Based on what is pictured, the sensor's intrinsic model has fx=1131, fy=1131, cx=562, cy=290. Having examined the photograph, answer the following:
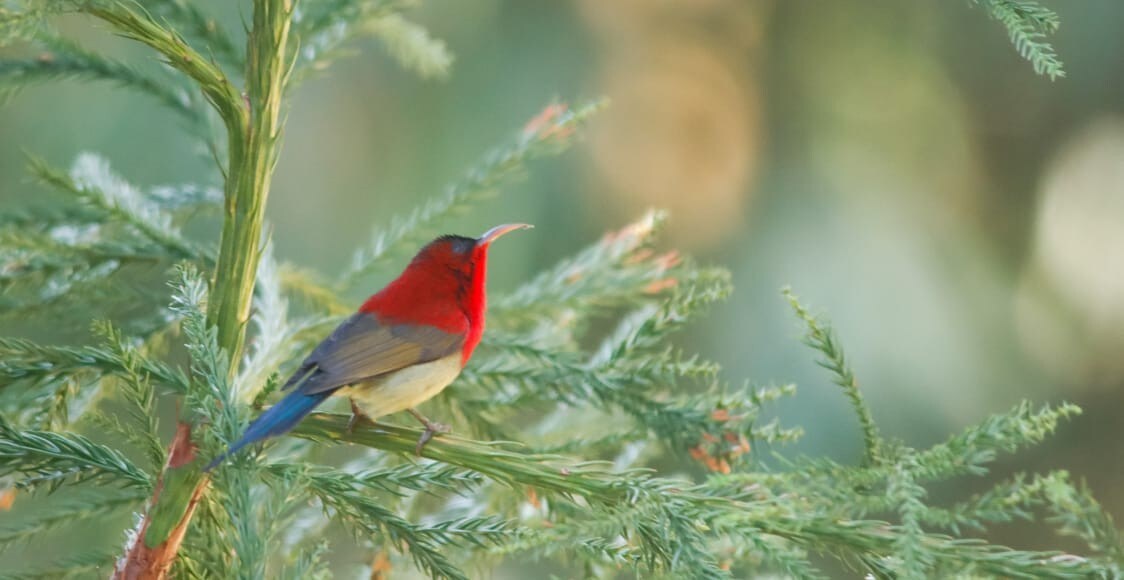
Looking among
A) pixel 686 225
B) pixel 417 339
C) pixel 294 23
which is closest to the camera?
pixel 417 339

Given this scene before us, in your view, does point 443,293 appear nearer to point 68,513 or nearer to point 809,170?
point 68,513

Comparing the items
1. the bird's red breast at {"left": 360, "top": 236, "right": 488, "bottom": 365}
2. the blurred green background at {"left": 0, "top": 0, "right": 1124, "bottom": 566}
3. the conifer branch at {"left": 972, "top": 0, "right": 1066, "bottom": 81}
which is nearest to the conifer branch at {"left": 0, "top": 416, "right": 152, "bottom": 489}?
the bird's red breast at {"left": 360, "top": 236, "right": 488, "bottom": 365}

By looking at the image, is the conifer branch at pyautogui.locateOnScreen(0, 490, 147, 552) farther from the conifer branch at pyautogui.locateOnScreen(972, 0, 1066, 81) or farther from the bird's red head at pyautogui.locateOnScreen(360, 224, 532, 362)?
the conifer branch at pyautogui.locateOnScreen(972, 0, 1066, 81)

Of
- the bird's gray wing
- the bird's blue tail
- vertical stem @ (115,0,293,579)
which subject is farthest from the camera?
the bird's gray wing

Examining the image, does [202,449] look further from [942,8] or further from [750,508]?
[942,8]

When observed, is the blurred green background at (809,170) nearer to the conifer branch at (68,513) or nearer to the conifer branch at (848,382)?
the conifer branch at (68,513)

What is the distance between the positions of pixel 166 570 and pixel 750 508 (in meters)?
0.53

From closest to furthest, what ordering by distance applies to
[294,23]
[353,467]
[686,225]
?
[294,23] → [353,467] → [686,225]

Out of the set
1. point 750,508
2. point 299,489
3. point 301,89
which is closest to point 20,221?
point 299,489

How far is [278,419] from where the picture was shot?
1038mm

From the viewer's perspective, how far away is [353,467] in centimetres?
173

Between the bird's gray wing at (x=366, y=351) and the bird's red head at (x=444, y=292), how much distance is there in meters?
0.02

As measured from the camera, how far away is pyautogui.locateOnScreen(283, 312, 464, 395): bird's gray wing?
1275mm

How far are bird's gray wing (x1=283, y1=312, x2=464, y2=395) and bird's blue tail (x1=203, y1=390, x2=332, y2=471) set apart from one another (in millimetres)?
54
